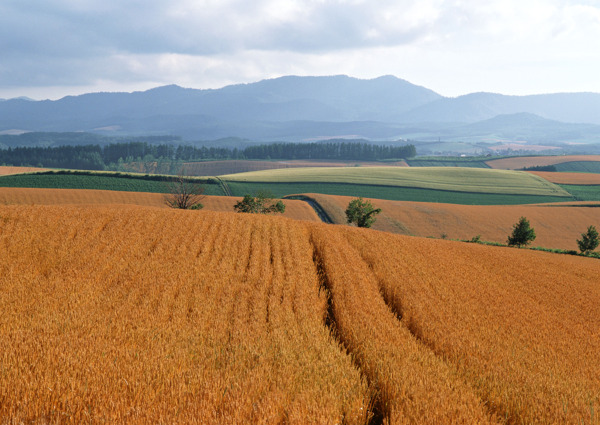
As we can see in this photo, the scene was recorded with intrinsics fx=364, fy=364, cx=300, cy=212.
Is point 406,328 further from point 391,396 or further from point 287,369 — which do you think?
point 287,369

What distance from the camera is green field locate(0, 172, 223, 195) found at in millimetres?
97812

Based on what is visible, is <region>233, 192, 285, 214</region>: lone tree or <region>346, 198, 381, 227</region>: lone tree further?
<region>233, 192, 285, 214</region>: lone tree

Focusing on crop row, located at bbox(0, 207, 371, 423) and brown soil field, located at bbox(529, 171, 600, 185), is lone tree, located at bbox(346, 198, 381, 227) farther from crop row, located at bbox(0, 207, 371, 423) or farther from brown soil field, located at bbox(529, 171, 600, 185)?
brown soil field, located at bbox(529, 171, 600, 185)

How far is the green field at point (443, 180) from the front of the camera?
122 meters

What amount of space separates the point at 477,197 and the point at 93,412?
12265 cm

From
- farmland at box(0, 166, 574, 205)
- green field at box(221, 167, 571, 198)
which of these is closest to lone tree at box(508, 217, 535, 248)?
farmland at box(0, 166, 574, 205)

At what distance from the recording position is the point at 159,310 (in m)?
12.6

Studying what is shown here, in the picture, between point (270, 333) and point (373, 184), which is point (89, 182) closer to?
point (373, 184)

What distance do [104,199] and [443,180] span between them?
111535mm

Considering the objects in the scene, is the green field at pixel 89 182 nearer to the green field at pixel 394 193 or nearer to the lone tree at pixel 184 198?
the green field at pixel 394 193

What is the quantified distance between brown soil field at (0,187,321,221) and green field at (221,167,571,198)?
46.2 meters

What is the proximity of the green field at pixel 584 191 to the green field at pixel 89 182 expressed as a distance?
11461 cm

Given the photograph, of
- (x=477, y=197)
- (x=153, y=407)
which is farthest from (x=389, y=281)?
(x=477, y=197)

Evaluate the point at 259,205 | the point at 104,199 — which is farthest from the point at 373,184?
the point at 104,199
